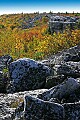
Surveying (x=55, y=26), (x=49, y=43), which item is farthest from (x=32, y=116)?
(x=55, y=26)

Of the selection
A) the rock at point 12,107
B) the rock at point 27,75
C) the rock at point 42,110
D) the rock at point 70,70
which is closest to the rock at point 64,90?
the rock at point 12,107

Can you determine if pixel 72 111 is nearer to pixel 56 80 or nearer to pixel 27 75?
pixel 56 80

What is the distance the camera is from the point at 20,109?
14508 mm

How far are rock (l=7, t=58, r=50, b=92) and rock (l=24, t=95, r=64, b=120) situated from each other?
25.6 feet

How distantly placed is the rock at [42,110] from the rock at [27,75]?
25.6 ft

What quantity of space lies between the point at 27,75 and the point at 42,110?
839 centimetres

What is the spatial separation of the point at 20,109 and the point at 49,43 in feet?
83.3

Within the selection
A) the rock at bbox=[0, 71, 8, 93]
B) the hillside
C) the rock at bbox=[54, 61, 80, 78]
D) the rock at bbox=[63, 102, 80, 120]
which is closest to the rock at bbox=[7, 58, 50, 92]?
the rock at bbox=[0, 71, 8, 93]

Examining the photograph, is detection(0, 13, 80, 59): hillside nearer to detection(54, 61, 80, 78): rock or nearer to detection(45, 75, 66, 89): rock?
detection(54, 61, 80, 78): rock

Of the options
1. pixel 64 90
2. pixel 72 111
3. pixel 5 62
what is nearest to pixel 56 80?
pixel 64 90

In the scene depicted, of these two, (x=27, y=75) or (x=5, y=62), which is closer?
(x=27, y=75)

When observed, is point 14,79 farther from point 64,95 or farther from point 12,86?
point 64,95

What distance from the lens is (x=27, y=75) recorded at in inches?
838

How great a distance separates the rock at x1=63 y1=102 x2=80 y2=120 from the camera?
13000 mm
